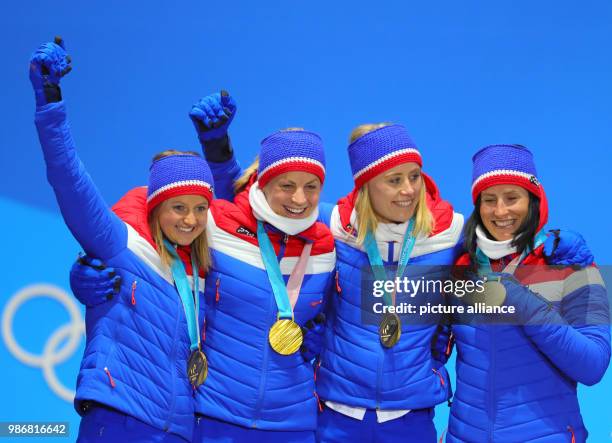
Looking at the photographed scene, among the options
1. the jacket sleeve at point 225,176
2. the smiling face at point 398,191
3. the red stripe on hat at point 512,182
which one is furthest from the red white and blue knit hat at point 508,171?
the jacket sleeve at point 225,176

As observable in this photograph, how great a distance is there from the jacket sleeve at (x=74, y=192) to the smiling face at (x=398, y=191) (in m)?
0.98

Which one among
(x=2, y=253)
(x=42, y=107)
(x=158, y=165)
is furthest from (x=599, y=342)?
(x=2, y=253)

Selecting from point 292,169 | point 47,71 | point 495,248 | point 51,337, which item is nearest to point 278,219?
point 292,169

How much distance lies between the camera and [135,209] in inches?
115

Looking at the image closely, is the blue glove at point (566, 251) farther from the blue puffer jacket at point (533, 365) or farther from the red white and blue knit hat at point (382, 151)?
the red white and blue knit hat at point (382, 151)

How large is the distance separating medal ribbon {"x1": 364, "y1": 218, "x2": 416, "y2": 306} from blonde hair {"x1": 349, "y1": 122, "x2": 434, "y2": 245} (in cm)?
2

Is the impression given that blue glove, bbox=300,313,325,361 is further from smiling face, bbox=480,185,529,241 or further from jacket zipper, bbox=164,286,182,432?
smiling face, bbox=480,185,529,241

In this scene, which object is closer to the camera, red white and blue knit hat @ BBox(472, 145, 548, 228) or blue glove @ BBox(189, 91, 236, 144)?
red white and blue knit hat @ BBox(472, 145, 548, 228)

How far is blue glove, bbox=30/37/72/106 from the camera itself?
97.6 inches

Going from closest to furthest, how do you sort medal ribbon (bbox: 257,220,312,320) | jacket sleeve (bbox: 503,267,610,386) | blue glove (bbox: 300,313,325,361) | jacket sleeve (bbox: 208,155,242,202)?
jacket sleeve (bbox: 503,267,610,386), medal ribbon (bbox: 257,220,312,320), blue glove (bbox: 300,313,325,361), jacket sleeve (bbox: 208,155,242,202)

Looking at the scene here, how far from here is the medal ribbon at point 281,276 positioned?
9.55 feet

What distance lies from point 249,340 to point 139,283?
0.45m

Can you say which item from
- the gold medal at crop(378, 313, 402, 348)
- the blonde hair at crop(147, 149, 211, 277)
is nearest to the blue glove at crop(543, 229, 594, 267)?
the gold medal at crop(378, 313, 402, 348)

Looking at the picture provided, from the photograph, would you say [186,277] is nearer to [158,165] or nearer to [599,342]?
[158,165]
